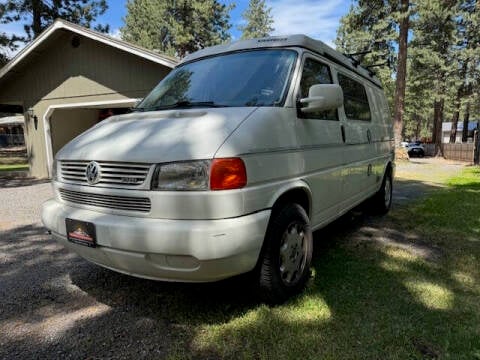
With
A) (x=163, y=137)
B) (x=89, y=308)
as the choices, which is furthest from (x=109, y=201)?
(x=89, y=308)

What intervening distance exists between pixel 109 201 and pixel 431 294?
113 inches

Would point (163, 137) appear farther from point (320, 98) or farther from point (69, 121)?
point (69, 121)

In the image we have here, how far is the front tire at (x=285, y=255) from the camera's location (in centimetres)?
285

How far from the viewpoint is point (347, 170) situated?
14.0ft

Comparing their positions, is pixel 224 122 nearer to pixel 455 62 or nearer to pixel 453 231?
pixel 453 231

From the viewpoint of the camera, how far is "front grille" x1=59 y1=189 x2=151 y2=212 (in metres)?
2.52

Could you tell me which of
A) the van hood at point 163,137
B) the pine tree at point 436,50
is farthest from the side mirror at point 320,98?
the pine tree at point 436,50

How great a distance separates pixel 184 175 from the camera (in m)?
2.44

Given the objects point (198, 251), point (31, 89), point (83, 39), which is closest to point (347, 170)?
point (198, 251)

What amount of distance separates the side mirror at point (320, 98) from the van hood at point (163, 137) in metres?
0.60

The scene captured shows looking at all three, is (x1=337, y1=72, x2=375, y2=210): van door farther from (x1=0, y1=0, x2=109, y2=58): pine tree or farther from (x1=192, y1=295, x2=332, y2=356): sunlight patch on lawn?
(x1=0, y1=0, x2=109, y2=58): pine tree

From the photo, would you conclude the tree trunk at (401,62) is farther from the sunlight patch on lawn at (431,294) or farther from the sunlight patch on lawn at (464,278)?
the sunlight patch on lawn at (431,294)

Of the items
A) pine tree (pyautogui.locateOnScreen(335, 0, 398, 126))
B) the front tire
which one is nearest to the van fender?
the front tire

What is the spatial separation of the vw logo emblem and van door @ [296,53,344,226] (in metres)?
1.67
